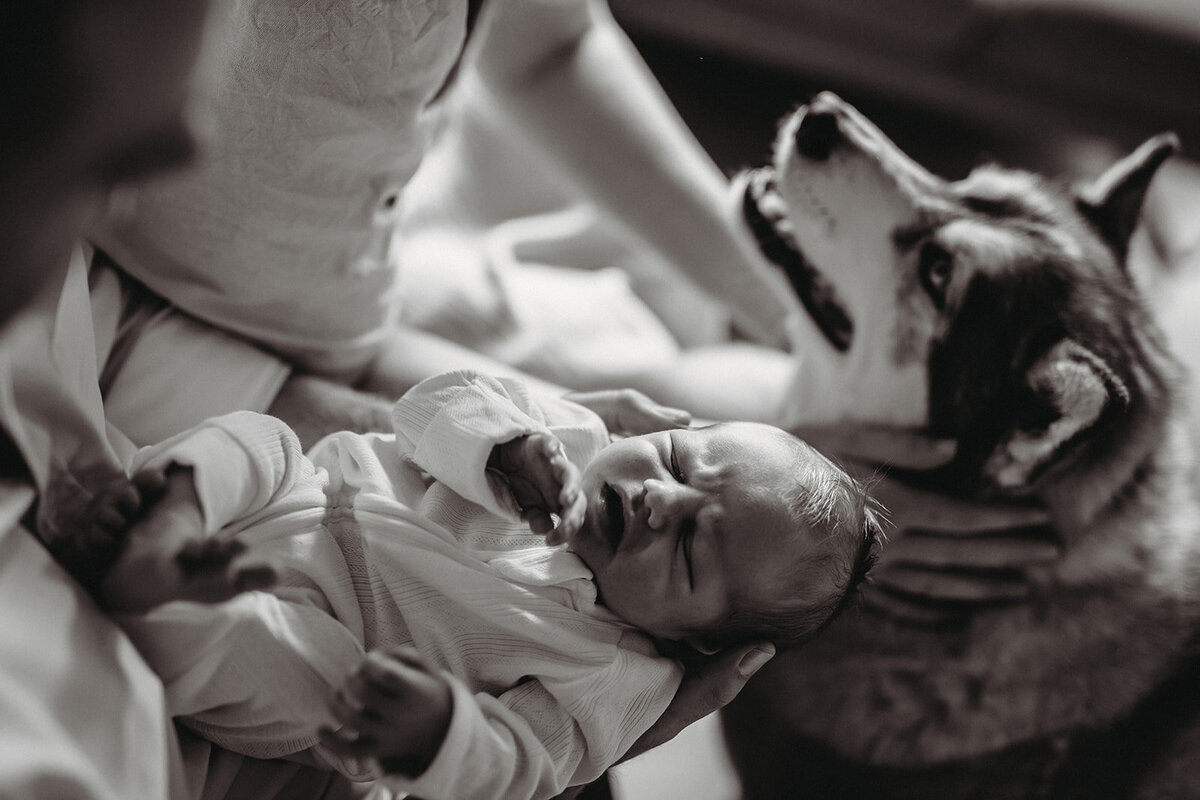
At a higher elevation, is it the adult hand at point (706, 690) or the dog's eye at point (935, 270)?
the dog's eye at point (935, 270)

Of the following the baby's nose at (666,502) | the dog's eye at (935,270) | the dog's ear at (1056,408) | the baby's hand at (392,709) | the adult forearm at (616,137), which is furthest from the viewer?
the adult forearm at (616,137)

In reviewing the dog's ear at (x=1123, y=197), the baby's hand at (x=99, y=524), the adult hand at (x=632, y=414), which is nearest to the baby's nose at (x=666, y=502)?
the adult hand at (x=632, y=414)

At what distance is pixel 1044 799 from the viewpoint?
1.02 meters

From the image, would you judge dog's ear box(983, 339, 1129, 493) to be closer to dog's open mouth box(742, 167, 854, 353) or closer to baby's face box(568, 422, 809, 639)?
dog's open mouth box(742, 167, 854, 353)

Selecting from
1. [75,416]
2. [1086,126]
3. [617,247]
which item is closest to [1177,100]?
[1086,126]

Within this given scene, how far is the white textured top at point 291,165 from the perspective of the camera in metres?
0.71

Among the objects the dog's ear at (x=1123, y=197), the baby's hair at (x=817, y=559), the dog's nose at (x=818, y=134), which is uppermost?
the dog's nose at (x=818, y=134)

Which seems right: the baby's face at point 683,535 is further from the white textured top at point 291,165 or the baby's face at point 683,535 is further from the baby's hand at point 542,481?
the white textured top at point 291,165

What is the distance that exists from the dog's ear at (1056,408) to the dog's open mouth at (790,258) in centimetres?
23

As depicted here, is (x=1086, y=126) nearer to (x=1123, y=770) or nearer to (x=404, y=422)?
(x=1123, y=770)

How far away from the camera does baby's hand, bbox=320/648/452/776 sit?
0.46 metres

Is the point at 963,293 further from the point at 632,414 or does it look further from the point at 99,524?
the point at 99,524

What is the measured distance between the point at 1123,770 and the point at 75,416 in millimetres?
1074

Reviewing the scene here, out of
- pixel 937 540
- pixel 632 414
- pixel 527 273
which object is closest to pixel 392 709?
pixel 632 414
